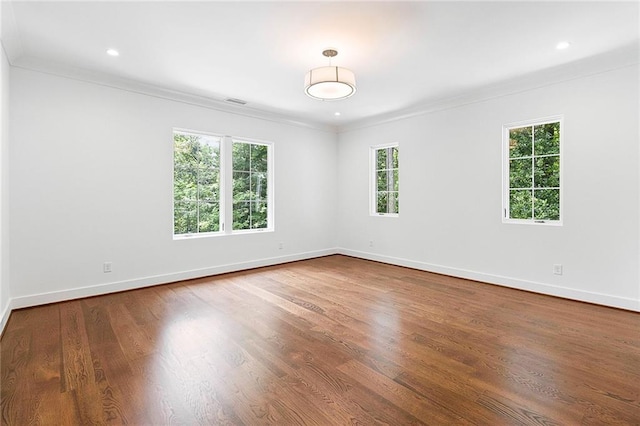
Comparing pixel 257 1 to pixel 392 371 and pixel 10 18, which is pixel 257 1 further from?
pixel 392 371

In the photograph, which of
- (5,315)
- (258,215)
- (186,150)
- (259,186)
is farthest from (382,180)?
(5,315)

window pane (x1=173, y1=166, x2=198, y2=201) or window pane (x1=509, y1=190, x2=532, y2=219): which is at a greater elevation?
window pane (x1=173, y1=166, x2=198, y2=201)

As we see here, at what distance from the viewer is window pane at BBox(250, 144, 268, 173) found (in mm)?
5613

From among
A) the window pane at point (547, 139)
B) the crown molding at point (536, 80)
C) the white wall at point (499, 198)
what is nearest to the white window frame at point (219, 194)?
the white wall at point (499, 198)

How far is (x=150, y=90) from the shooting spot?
14.1 feet

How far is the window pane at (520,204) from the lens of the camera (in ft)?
13.8

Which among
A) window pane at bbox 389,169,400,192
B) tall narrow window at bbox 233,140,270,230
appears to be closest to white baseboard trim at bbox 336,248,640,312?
window pane at bbox 389,169,400,192

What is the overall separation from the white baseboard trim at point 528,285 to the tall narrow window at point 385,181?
0.93 m

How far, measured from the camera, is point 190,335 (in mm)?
2783

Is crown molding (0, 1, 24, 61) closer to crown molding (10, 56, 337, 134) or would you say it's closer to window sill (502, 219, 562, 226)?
crown molding (10, 56, 337, 134)

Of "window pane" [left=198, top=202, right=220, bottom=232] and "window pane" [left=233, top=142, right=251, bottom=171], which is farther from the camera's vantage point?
"window pane" [left=233, top=142, right=251, bottom=171]

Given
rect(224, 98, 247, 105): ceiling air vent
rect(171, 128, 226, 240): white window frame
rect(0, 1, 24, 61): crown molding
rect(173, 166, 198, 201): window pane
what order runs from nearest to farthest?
rect(0, 1, 24, 61): crown molding < rect(171, 128, 226, 240): white window frame < rect(173, 166, 198, 201): window pane < rect(224, 98, 247, 105): ceiling air vent

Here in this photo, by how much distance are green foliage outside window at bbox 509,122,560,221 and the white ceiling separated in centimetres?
80

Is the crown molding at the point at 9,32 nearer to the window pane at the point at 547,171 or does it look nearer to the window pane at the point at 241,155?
the window pane at the point at 241,155
